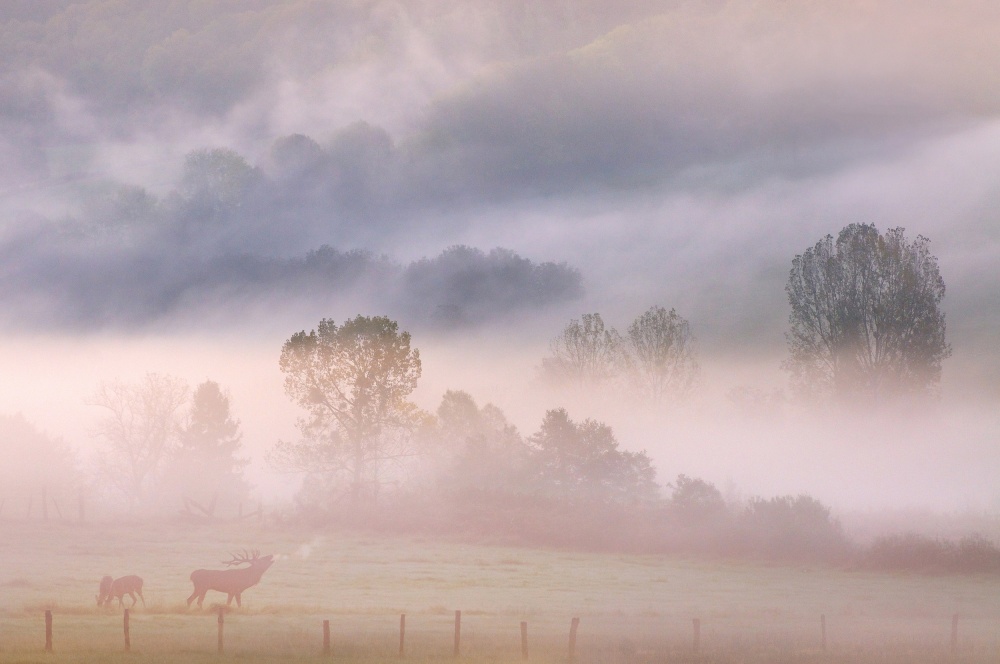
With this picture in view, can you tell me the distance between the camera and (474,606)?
5772 cm

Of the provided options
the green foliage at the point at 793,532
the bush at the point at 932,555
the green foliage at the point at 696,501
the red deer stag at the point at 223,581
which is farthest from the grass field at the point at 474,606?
the green foliage at the point at 696,501

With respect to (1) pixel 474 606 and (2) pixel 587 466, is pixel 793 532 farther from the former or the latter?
(1) pixel 474 606

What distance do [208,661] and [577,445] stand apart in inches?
2307

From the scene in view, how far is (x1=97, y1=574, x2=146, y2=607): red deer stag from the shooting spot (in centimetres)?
5291

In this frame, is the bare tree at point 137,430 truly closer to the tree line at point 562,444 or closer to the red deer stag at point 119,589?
the tree line at point 562,444

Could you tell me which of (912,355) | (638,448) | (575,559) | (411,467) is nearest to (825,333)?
(912,355)

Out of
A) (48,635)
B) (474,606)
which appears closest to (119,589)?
(48,635)

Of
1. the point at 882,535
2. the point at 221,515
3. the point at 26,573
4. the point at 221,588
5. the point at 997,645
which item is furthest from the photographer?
the point at 221,515

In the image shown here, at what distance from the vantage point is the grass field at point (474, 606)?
4328 centimetres

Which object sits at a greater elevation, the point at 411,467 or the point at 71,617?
the point at 411,467

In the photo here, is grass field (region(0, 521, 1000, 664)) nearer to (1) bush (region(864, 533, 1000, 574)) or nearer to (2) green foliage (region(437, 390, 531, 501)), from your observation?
(1) bush (region(864, 533, 1000, 574))

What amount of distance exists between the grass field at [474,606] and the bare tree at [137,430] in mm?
31061

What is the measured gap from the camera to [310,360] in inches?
4031

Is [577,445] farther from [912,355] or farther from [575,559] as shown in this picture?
[912,355]
